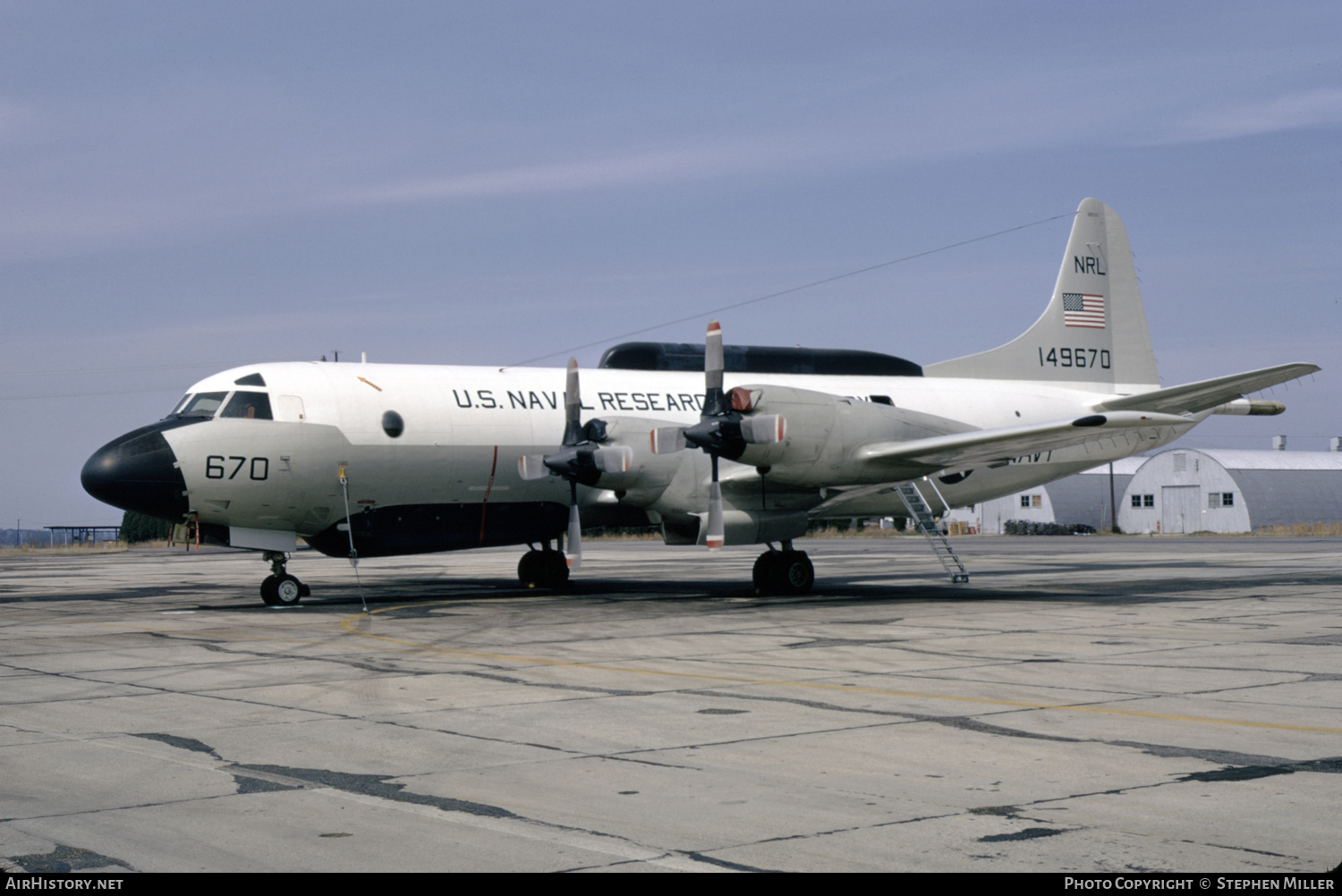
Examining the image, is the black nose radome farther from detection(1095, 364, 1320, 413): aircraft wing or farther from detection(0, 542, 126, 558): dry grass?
detection(0, 542, 126, 558): dry grass

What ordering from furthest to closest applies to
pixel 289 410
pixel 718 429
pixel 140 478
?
pixel 289 410
pixel 718 429
pixel 140 478

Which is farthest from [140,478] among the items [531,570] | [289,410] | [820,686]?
[820,686]

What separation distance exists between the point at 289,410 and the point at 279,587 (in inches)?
126

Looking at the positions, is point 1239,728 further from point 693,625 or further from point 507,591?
point 507,591

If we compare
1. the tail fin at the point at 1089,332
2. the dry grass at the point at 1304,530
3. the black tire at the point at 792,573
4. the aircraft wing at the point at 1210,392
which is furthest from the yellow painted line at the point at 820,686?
the dry grass at the point at 1304,530

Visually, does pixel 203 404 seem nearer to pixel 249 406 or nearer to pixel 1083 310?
pixel 249 406

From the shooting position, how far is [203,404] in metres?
20.7

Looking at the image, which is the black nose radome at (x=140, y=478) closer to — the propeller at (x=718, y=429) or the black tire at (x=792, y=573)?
the propeller at (x=718, y=429)

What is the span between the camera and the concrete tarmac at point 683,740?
5.92 meters

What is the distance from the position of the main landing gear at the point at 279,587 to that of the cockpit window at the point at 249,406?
2479 millimetres

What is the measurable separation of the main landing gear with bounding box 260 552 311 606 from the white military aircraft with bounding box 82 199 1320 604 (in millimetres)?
35

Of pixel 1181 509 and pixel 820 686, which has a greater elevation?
pixel 1181 509

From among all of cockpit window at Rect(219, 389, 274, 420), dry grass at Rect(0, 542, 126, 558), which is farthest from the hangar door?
cockpit window at Rect(219, 389, 274, 420)

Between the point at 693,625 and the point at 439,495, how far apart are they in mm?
6810
